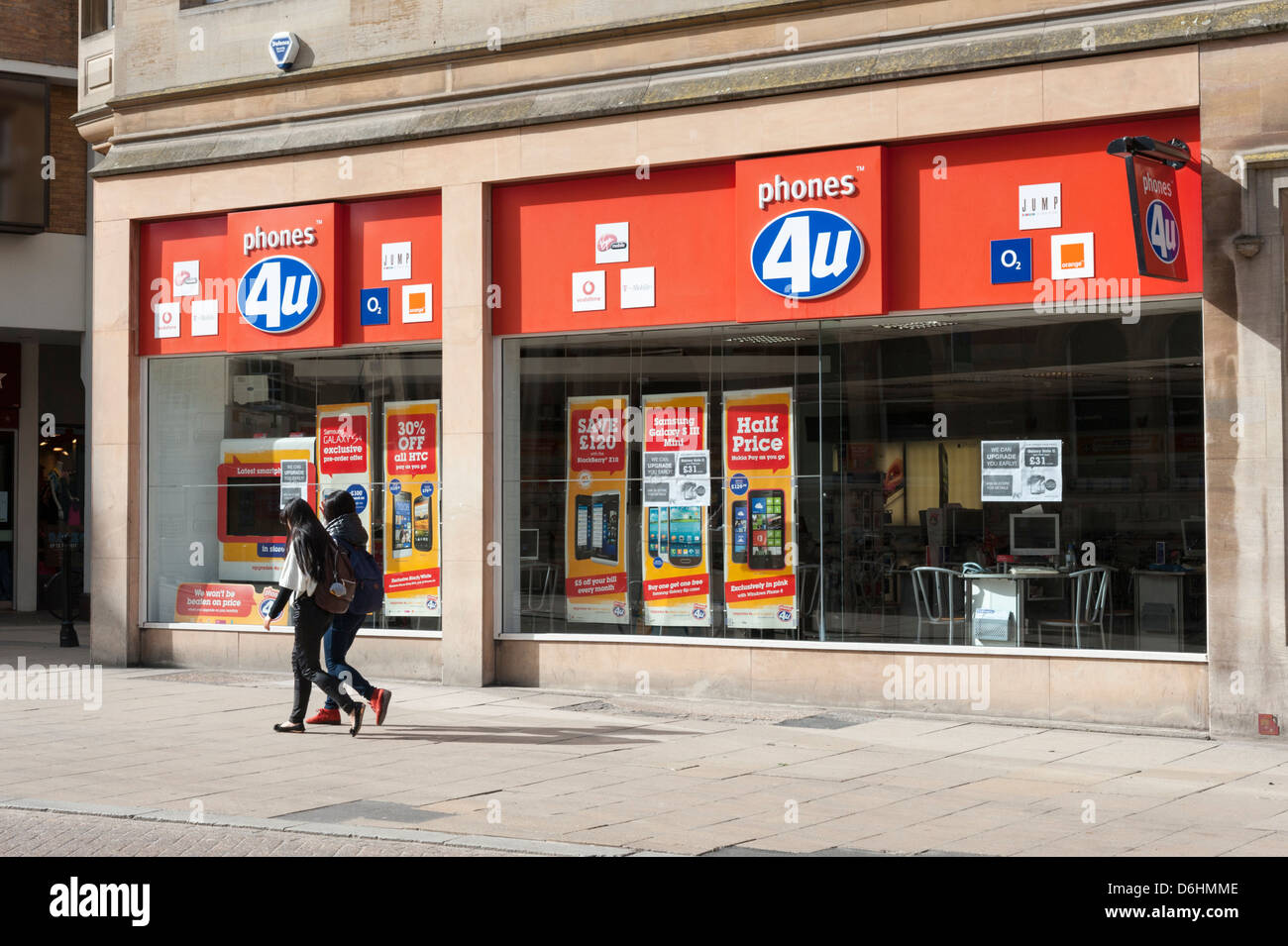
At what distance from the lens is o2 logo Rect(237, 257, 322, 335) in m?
14.8

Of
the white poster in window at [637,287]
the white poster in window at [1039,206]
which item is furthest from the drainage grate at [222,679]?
the white poster in window at [1039,206]

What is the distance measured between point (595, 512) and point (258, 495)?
12.8ft

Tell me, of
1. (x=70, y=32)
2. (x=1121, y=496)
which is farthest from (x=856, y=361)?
(x=70, y=32)

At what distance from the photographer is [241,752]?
10.2 m

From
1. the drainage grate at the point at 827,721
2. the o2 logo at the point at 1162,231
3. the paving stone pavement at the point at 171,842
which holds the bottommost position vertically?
the drainage grate at the point at 827,721

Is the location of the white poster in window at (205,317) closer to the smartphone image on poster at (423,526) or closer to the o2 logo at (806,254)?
the smartphone image on poster at (423,526)

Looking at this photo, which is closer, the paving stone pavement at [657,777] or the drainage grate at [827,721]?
the paving stone pavement at [657,777]

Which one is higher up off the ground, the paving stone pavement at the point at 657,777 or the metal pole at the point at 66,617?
the metal pole at the point at 66,617

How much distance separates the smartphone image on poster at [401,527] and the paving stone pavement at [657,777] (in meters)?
2.18

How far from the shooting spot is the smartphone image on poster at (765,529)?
12984 millimetres

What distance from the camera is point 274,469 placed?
15305mm

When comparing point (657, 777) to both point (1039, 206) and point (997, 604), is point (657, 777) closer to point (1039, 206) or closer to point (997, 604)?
point (997, 604)

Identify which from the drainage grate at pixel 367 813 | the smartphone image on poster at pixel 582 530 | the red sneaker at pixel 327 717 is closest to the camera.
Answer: the drainage grate at pixel 367 813

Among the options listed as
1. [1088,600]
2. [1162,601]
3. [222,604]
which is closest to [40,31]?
[222,604]
